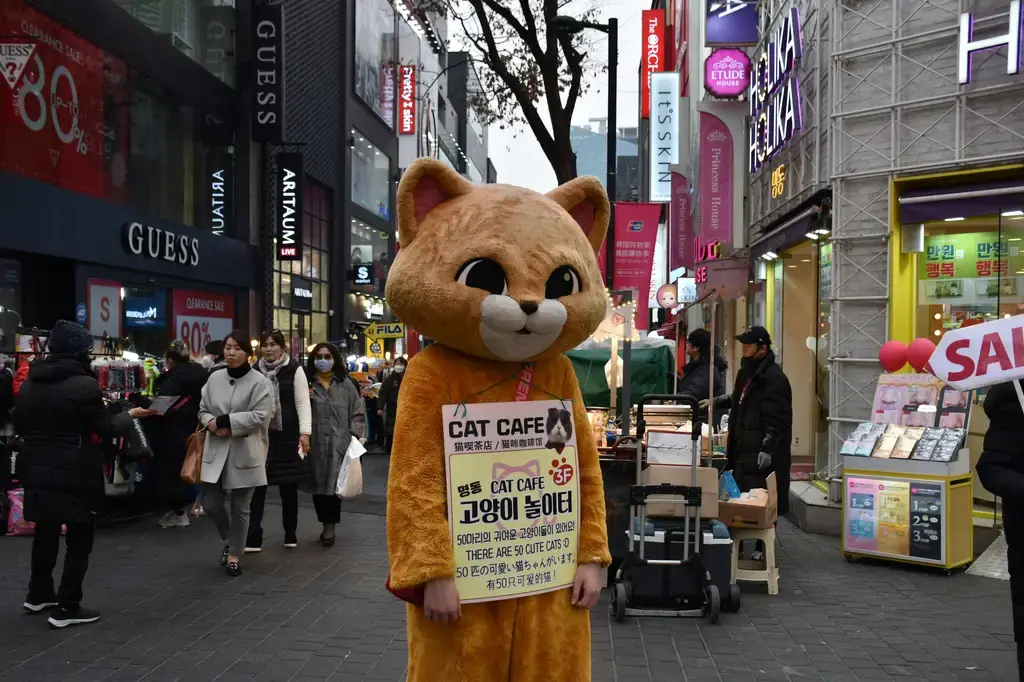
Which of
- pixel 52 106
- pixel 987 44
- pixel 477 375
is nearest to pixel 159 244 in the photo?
pixel 52 106

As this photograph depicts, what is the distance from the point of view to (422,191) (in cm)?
351

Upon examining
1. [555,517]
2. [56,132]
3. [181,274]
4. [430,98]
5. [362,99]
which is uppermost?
[430,98]

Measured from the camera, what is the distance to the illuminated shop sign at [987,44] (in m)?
9.20

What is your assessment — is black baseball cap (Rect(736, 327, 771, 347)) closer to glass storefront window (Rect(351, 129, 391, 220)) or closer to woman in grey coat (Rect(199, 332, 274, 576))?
woman in grey coat (Rect(199, 332, 274, 576))

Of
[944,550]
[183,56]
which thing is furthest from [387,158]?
[944,550]

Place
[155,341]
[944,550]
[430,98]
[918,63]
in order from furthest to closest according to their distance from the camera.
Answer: [430,98] → [155,341] → [918,63] → [944,550]

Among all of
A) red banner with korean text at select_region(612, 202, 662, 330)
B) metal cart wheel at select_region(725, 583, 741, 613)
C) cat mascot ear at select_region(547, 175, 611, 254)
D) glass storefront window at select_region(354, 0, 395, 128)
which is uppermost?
glass storefront window at select_region(354, 0, 395, 128)

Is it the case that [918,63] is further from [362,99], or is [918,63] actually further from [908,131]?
Answer: [362,99]

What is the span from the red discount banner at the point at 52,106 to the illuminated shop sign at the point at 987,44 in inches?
461

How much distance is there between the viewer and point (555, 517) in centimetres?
343

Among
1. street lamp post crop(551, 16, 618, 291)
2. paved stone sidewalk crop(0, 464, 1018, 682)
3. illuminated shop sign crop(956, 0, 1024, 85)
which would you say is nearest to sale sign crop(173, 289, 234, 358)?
street lamp post crop(551, 16, 618, 291)

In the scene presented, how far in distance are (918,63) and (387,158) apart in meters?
32.5

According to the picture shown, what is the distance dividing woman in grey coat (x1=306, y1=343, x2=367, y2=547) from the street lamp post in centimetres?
518

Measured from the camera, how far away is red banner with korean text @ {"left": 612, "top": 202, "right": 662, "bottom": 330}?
1398 cm
